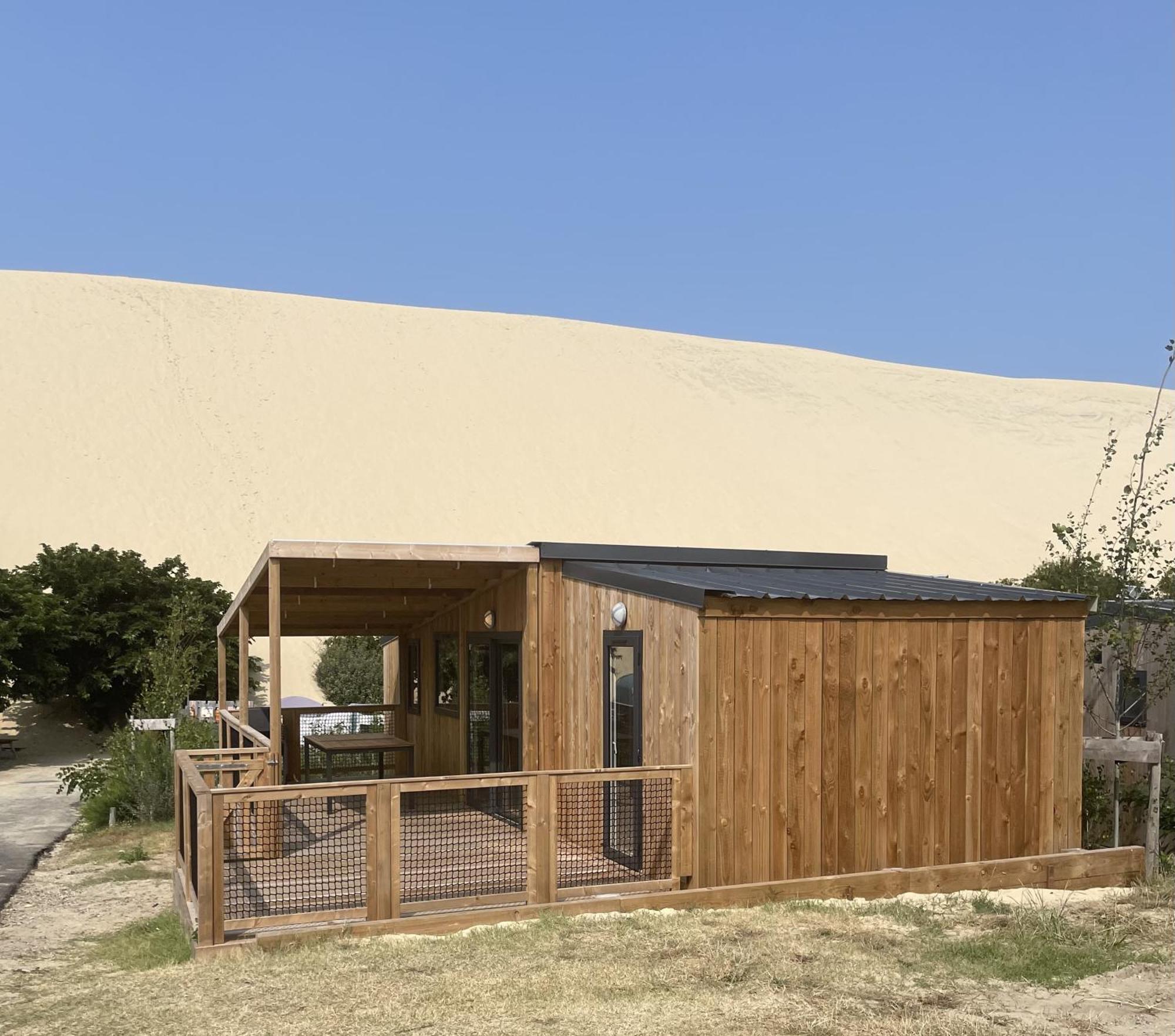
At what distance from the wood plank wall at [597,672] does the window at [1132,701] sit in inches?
187

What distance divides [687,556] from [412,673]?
22.7ft

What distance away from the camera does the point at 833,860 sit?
888 cm

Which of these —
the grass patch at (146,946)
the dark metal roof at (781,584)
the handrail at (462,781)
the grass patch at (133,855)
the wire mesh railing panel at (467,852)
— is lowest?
the grass patch at (133,855)

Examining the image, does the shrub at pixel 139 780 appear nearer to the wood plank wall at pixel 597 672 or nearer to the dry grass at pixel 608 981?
the wood plank wall at pixel 597 672

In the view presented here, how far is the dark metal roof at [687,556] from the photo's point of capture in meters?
10.9

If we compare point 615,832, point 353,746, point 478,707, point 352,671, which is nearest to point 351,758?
point 353,746

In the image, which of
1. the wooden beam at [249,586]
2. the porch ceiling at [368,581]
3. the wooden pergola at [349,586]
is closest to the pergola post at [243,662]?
the wooden pergola at [349,586]

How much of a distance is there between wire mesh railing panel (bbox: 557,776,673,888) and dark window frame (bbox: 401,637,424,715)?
23.2ft

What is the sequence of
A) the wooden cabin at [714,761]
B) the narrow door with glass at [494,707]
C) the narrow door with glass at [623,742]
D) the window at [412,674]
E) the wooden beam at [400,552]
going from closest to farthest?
the wooden cabin at [714,761], the narrow door with glass at [623,742], the wooden beam at [400,552], the narrow door with glass at [494,707], the window at [412,674]

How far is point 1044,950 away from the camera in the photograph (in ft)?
23.3

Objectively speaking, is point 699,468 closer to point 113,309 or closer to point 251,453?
point 251,453

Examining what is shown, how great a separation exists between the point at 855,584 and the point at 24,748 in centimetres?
1939

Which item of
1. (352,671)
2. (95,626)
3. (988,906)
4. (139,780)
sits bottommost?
(352,671)

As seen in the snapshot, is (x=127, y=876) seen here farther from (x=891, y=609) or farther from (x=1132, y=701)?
(x=1132, y=701)
